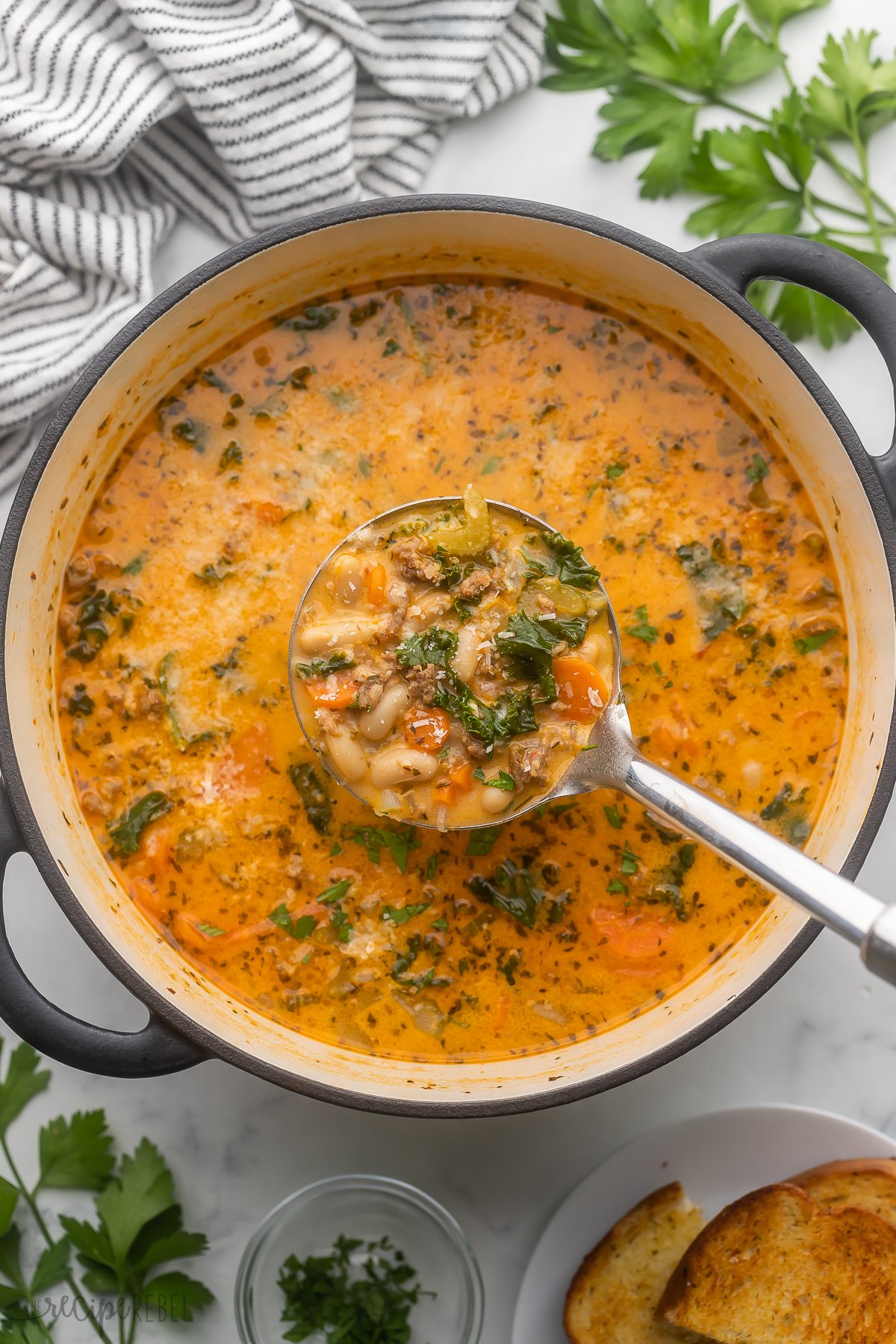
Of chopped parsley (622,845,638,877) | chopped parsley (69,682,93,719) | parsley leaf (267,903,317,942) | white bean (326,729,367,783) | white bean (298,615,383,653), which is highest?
chopped parsley (69,682,93,719)

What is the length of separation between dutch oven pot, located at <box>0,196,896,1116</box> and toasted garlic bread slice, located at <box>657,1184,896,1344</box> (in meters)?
0.76

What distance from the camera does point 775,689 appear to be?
3090mm

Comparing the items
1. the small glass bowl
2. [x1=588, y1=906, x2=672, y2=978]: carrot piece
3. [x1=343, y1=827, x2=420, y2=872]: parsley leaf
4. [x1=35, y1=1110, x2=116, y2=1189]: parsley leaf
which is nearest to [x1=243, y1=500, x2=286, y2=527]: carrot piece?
[x1=343, y1=827, x2=420, y2=872]: parsley leaf

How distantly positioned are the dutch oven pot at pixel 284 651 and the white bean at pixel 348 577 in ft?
2.55

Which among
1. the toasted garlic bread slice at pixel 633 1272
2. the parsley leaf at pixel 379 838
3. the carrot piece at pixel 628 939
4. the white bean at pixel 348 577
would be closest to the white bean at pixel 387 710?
the white bean at pixel 348 577

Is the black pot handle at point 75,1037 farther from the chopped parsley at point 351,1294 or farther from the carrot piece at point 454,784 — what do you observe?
the chopped parsley at point 351,1294

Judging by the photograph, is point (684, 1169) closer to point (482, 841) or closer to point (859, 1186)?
point (859, 1186)

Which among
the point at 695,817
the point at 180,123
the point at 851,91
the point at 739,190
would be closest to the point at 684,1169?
the point at 695,817

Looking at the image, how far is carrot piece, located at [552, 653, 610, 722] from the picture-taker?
2.79 metres

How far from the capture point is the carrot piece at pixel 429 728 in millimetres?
2771

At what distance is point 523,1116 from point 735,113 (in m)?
3.16

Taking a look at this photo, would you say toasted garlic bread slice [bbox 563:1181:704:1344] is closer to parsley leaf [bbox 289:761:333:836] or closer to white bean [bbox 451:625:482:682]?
parsley leaf [bbox 289:761:333:836]

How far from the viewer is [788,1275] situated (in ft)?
10.9

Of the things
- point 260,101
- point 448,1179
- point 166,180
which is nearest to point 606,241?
point 260,101
